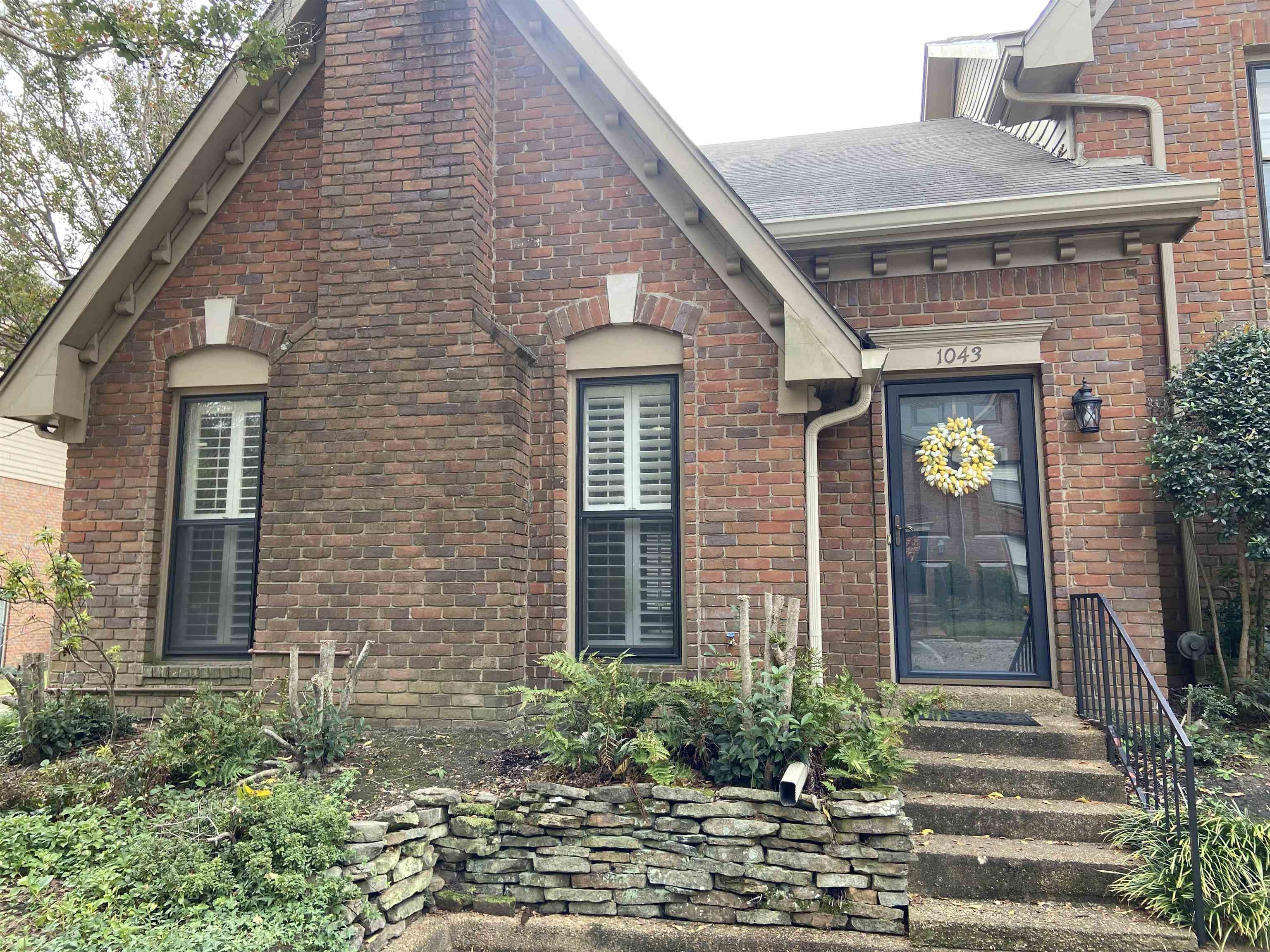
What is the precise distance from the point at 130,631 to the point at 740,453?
4.79m

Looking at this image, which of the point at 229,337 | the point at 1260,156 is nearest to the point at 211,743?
the point at 229,337

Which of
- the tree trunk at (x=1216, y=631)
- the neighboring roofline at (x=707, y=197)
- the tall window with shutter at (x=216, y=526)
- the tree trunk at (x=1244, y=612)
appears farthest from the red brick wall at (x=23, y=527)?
the tree trunk at (x=1244, y=612)

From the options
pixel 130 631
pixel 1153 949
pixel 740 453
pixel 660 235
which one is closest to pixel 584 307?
pixel 660 235

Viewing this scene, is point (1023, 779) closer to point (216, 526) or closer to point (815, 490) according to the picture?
point (815, 490)

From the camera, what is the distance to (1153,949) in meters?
4.01

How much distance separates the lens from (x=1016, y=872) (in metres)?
4.44

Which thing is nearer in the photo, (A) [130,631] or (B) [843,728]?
(B) [843,728]

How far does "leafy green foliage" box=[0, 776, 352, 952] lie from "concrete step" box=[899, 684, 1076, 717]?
387 centimetres

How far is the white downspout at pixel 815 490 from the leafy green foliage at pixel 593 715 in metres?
1.35

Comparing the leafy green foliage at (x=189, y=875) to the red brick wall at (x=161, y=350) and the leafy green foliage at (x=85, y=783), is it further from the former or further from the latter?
the red brick wall at (x=161, y=350)

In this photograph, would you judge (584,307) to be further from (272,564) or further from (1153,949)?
(1153,949)

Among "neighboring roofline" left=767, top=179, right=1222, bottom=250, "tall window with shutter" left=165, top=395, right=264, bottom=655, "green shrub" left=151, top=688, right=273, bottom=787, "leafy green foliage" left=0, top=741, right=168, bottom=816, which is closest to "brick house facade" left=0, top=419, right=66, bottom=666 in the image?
"tall window with shutter" left=165, top=395, right=264, bottom=655

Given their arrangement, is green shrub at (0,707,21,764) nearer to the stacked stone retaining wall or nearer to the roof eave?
the roof eave

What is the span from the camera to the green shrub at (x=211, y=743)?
485cm
